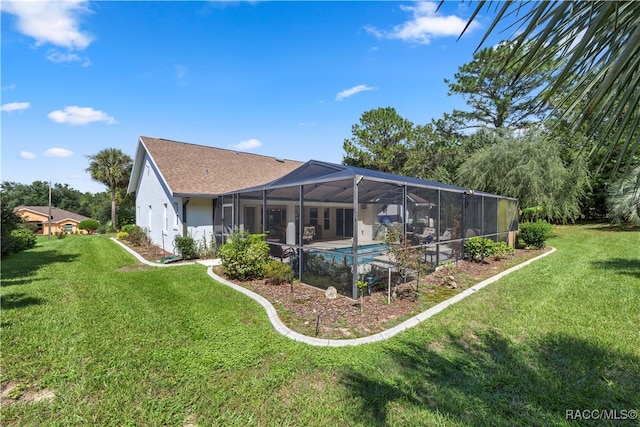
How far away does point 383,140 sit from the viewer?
99.2 feet

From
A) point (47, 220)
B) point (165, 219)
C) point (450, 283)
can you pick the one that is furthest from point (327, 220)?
point (47, 220)

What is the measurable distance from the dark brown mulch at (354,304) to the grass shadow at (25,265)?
20.1 feet

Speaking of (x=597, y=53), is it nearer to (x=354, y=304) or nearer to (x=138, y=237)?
(x=354, y=304)

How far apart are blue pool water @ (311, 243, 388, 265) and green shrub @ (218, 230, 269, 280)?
1790mm

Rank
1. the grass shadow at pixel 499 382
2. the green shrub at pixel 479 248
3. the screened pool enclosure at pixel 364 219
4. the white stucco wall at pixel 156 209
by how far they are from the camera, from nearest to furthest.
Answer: the grass shadow at pixel 499 382, the screened pool enclosure at pixel 364 219, the green shrub at pixel 479 248, the white stucco wall at pixel 156 209

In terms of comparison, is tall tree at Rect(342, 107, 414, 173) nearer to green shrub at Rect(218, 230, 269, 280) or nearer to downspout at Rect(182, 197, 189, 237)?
downspout at Rect(182, 197, 189, 237)

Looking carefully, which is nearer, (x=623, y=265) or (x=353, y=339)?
(x=353, y=339)

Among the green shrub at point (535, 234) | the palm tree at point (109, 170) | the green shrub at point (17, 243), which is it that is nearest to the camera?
the green shrub at point (17, 243)

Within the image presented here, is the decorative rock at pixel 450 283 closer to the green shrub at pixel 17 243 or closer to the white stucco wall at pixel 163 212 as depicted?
the white stucco wall at pixel 163 212

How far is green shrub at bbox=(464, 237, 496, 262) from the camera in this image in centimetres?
995

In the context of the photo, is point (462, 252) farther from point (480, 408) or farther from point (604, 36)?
point (604, 36)

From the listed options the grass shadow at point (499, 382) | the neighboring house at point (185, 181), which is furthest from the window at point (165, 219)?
the grass shadow at point (499, 382)

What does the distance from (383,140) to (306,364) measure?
95.7ft

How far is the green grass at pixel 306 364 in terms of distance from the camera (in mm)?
2836
